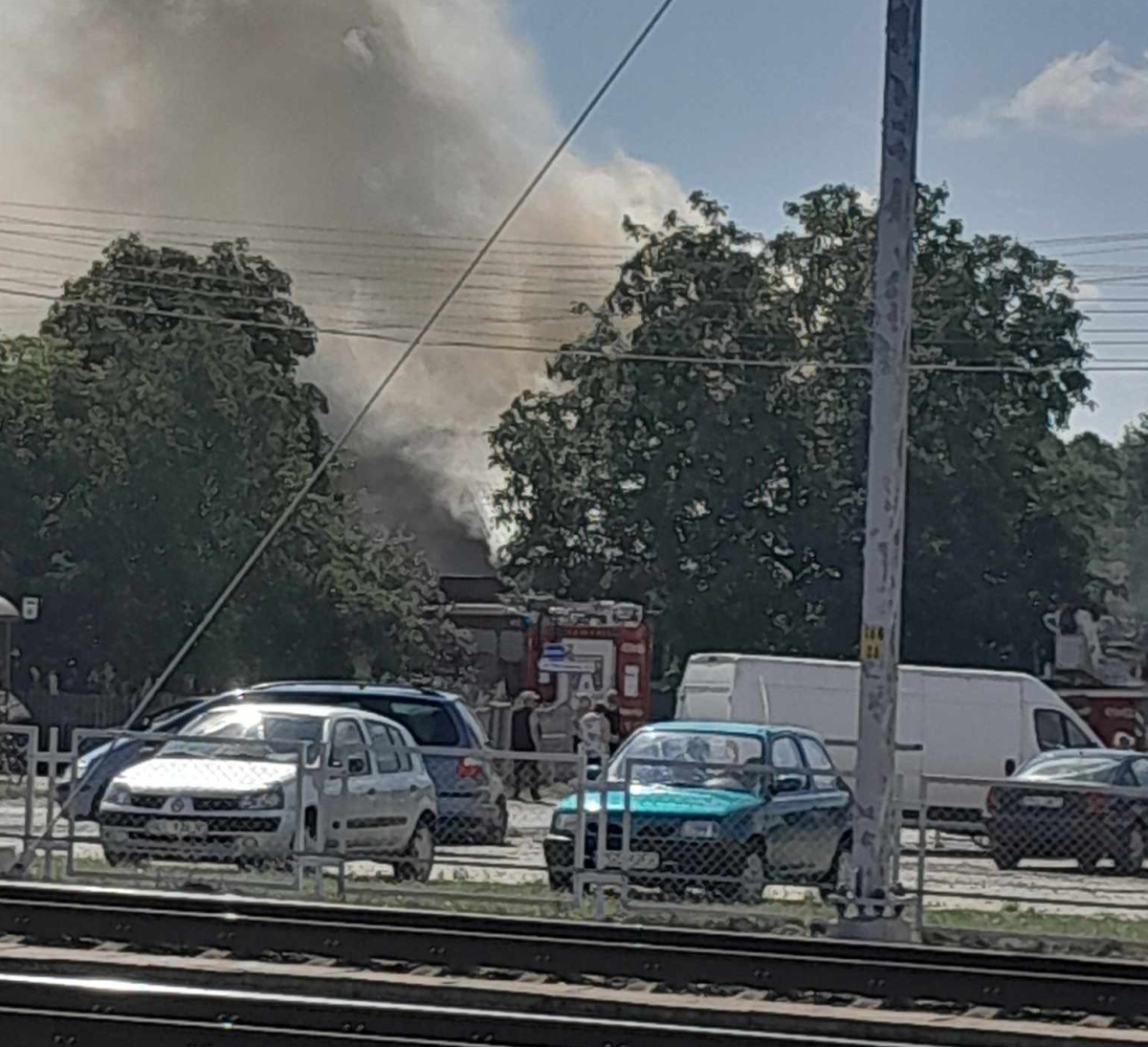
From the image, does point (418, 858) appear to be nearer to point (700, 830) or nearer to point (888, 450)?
point (700, 830)

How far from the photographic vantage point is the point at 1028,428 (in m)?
59.9

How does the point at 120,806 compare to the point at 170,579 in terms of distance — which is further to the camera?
the point at 170,579

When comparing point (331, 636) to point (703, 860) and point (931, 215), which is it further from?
point (703, 860)

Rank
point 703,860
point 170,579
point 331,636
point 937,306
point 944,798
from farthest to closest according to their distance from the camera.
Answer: point 937,306, point 331,636, point 170,579, point 944,798, point 703,860

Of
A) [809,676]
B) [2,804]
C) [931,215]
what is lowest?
[2,804]

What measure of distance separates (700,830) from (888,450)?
3416mm

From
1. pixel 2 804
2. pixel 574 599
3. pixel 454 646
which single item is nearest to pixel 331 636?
A: pixel 454 646

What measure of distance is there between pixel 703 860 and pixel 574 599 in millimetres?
45527

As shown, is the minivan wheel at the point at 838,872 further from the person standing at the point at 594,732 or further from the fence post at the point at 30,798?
the person standing at the point at 594,732

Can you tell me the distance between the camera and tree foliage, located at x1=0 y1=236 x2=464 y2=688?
2045 inches

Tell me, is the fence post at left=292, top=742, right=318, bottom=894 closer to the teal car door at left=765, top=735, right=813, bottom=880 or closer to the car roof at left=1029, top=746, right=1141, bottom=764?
the teal car door at left=765, top=735, right=813, bottom=880

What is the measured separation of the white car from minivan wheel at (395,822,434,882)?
2cm

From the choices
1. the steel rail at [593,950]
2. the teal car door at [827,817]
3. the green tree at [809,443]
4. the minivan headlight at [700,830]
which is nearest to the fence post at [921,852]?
the teal car door at [827,817]

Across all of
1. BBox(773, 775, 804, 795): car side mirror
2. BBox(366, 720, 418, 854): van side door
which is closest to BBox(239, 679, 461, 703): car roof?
BBox(366, 720, 418, 854): van side door
